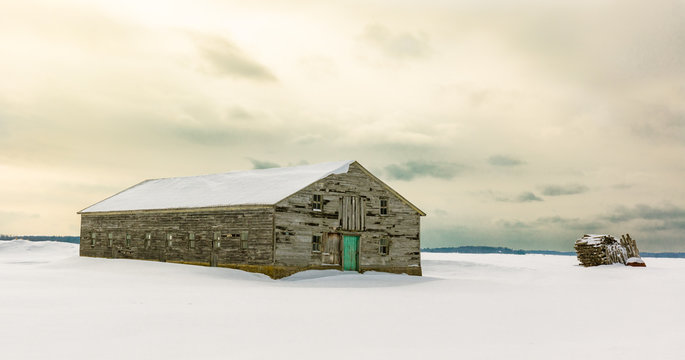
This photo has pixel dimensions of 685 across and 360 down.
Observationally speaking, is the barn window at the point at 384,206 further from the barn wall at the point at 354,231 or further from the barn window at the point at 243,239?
the barn window at the point at 243,239

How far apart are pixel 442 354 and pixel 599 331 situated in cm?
590

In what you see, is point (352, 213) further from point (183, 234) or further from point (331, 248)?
point (183, 234)

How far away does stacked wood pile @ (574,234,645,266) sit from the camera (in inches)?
2066

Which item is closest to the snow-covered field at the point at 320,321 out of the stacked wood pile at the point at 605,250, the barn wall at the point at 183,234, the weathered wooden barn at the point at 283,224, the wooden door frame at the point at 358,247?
the weathered wooden barn at the point at 283,224

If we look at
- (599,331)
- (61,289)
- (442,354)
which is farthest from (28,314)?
(599,331)

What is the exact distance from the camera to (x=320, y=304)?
2036cm

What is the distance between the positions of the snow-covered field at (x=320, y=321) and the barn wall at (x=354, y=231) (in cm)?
461

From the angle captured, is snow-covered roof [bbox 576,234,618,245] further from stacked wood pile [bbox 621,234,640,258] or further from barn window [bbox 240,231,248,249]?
barn window [bbox 240,231,248,249]

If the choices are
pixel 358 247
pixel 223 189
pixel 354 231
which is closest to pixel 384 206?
pixel 354 231

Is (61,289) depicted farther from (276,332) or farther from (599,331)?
(599,331)

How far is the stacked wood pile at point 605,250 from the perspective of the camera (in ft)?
172

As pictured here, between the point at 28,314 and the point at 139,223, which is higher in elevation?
the point at 139,223

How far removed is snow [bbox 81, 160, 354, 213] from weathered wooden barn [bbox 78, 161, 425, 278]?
0.10 m

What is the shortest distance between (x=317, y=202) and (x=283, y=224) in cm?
269
